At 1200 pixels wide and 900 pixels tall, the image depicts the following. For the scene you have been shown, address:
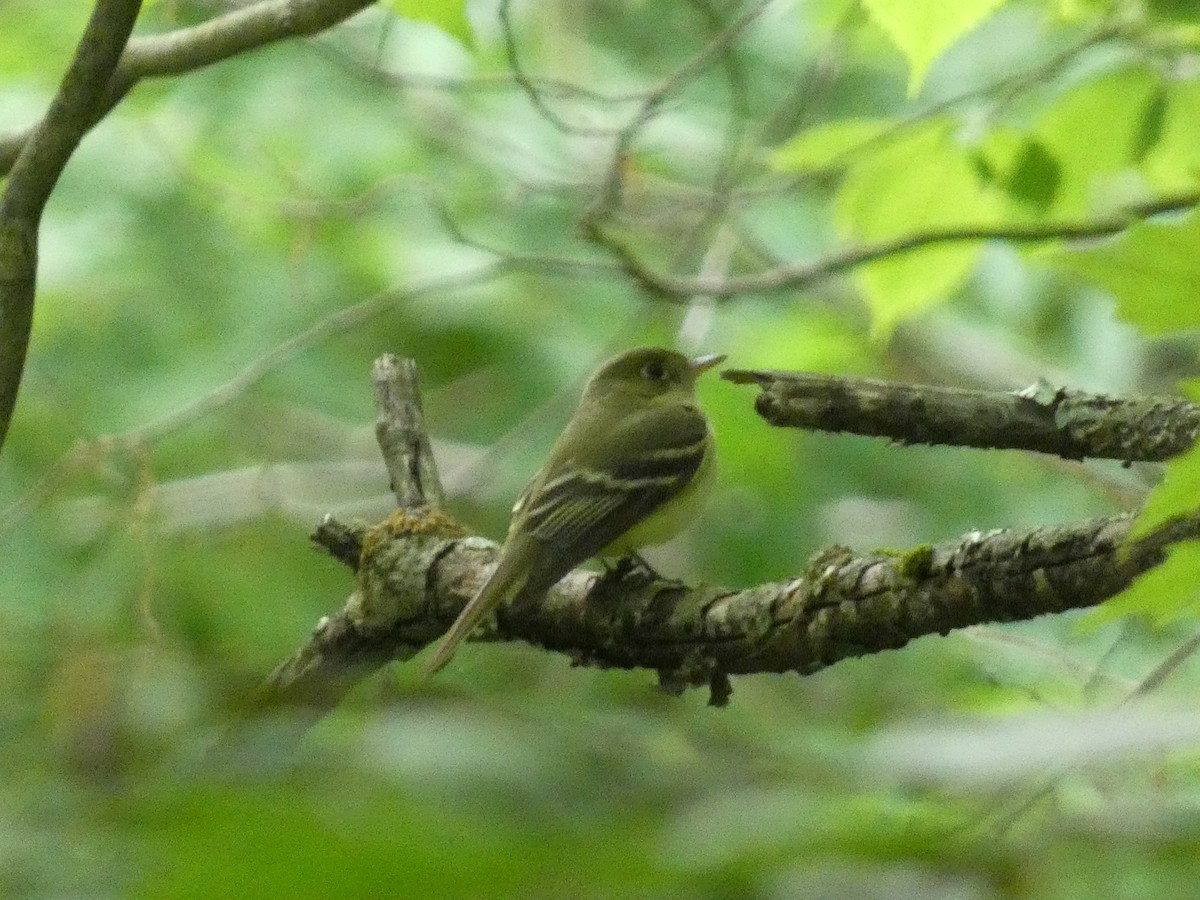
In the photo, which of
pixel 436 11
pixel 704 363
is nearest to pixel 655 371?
pixel 704 363

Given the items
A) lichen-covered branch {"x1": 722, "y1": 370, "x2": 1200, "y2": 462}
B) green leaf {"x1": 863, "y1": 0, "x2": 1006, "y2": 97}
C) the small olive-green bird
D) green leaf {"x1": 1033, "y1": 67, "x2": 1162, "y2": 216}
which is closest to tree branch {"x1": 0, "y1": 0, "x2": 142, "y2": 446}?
the small olive-green bird

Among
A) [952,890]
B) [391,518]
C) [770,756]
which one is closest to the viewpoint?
[952,890]

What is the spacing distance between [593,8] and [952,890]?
23.7 ft

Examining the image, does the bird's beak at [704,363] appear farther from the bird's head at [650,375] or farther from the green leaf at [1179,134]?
the green leaf at [1179,134]

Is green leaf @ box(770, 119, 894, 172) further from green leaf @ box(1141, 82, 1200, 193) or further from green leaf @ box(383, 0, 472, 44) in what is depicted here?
green leaf @ box(383, 0, 472, 44)

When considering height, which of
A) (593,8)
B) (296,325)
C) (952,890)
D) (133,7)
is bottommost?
(952,890)

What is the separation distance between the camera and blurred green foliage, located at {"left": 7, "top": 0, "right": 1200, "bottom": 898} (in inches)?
25.7

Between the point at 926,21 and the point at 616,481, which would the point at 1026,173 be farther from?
the point at 616,481

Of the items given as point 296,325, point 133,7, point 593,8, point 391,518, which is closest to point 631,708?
point 133,7

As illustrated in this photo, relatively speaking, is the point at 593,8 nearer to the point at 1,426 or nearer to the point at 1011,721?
the point at 1,426

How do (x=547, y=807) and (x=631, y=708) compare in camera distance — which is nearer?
(x=547, y=807)

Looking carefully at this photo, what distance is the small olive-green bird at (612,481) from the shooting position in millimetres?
3320

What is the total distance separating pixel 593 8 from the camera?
7484mm

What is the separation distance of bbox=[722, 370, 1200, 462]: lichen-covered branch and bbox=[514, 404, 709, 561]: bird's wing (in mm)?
1292
